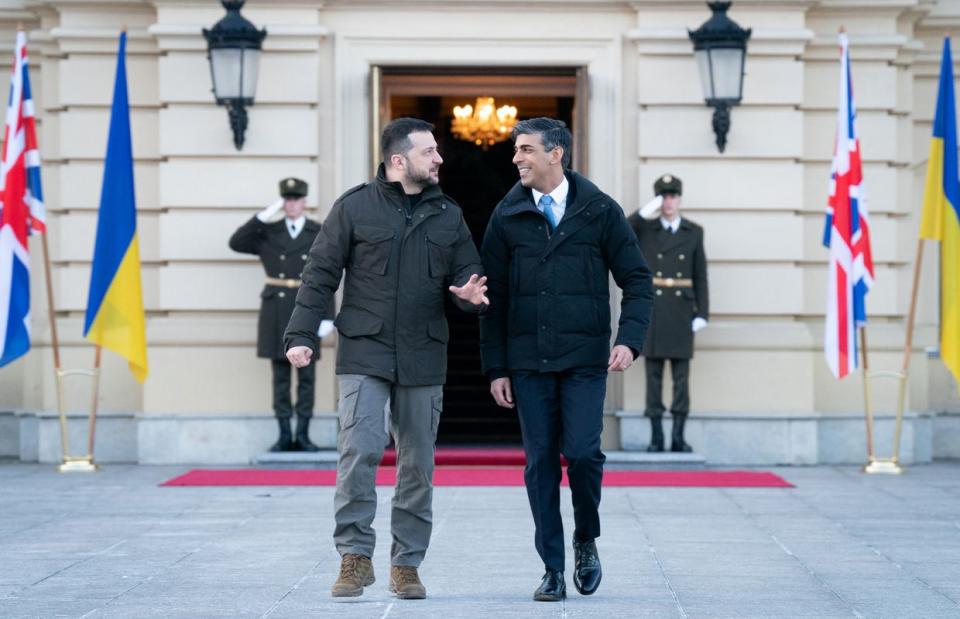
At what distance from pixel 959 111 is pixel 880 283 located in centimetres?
196

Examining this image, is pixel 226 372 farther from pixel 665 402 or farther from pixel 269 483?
pixel 665 402

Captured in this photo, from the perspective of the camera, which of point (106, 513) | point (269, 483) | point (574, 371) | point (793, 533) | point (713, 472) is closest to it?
point (574, 371)

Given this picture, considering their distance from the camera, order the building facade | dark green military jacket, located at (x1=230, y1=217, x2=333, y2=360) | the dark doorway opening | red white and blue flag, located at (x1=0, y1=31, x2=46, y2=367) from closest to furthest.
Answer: red white and blue flag, located at (x1=0, y1=31, x2=46, y2=367)
dark green military jacket, located at (x1=230, y1=217, x2=333, y2=360)
the building facade
the dark doorway opening

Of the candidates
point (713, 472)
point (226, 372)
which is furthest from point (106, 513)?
point (713, 472)

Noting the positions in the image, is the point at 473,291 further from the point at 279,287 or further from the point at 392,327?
the point at 279,287

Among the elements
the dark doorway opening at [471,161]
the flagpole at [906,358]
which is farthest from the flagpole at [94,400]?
the flagpole at [906,358]

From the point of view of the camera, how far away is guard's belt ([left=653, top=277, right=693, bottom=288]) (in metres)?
12.7

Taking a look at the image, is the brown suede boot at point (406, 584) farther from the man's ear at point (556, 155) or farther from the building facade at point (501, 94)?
the building facade at point (501, 94)

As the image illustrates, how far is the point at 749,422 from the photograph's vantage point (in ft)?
42.2

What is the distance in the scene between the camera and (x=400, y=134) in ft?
22.9

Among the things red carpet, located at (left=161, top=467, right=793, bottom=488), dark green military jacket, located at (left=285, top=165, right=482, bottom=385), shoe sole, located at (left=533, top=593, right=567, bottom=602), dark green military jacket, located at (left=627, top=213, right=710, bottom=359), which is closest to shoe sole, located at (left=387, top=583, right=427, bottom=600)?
shoe sole, located at (left=533, top=593, right=567, bottom=602)

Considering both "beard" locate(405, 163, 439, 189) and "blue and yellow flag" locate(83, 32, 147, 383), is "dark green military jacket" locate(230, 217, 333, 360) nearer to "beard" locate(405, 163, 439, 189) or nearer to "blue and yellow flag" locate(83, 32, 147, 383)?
"blue and yellow flag" locate(83, 32, 147, 383)

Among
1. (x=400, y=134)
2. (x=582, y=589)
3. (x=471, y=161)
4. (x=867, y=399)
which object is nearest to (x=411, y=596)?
(x=582, y=589)

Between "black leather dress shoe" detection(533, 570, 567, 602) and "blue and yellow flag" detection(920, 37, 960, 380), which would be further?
"blue and yellow flag" detection(920, 37, 960, 380)
